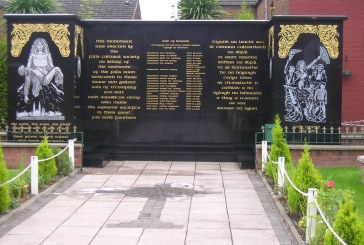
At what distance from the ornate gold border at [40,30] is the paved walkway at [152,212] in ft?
12.6

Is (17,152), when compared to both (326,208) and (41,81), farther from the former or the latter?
(326,208)

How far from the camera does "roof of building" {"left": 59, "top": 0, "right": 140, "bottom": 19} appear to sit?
33.4 metres

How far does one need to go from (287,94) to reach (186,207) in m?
6.88

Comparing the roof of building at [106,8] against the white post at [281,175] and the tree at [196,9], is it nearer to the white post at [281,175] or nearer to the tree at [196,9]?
the tree at [196,9]

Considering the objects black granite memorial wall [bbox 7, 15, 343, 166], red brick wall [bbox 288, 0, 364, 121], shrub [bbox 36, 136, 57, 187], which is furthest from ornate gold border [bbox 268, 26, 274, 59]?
red brick wall [bbox 288, 0, 364, 121]

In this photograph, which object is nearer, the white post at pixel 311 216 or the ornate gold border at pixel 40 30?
the white post at pixel 311 216

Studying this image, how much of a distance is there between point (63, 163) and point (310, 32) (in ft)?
24.6

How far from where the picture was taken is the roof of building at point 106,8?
33.4 metres

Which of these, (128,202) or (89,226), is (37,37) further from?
(89,226)

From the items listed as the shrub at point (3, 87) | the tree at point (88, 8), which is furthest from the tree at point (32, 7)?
the tree at point (88, 8)

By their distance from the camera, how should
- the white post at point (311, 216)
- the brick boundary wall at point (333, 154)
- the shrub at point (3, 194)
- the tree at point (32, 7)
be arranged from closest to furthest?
the white post at point (311, 216)
the shrub at point (3, 194)
the brick boundary wall at point (333, 154)
the tree at point (32, 7)

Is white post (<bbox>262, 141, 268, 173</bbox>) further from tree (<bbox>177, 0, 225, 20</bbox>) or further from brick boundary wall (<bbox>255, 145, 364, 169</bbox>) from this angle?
tree (<bbox>177, 0, 225, 20</bbox>)

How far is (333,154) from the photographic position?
1647 cm

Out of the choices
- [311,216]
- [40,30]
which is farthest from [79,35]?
[311,216]
